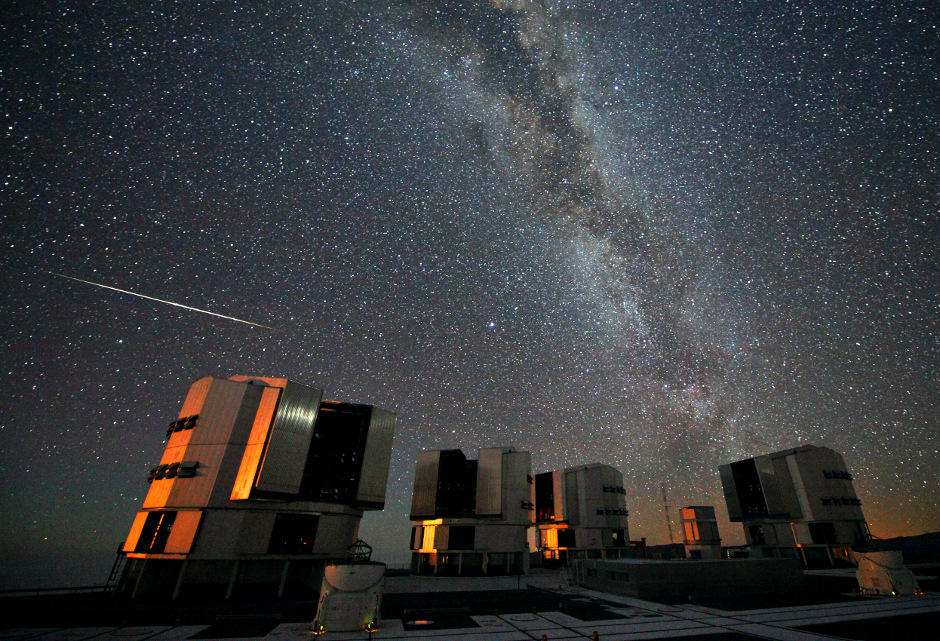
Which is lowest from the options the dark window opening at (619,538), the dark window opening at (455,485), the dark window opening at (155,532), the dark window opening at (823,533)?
the dark window opening at (155,532)

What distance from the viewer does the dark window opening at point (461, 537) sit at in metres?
57.1

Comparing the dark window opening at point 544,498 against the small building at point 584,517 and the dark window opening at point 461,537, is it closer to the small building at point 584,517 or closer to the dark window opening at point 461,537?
the small building at point 584,517

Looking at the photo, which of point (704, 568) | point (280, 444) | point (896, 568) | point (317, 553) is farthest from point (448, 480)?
point (896, 568)

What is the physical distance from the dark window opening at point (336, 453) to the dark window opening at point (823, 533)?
70528 mm

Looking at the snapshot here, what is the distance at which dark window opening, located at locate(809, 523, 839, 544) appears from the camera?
62.0 metres

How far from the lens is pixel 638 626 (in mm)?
23516

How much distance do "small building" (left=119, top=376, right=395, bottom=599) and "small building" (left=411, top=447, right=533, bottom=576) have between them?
61.6 feet

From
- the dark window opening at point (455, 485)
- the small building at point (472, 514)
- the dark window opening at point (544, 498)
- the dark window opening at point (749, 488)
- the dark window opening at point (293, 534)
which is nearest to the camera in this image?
the dark window opening at point (293, 534)

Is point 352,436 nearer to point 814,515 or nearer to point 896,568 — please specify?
point 896,568

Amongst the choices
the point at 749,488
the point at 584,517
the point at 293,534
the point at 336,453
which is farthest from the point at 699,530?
the point at 293,534

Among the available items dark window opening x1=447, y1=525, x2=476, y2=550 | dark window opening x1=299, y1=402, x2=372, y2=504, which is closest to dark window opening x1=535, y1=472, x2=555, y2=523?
dark window opening x1=447, y1=525, x2=476, y2=550

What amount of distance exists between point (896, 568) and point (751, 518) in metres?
44.4

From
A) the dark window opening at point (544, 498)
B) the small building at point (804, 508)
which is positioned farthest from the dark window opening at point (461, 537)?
the small building at point (804, 508)

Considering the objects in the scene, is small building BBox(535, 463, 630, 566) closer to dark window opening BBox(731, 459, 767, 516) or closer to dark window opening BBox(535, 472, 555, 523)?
dark window opening BBox(535, 472, 555, 523)
